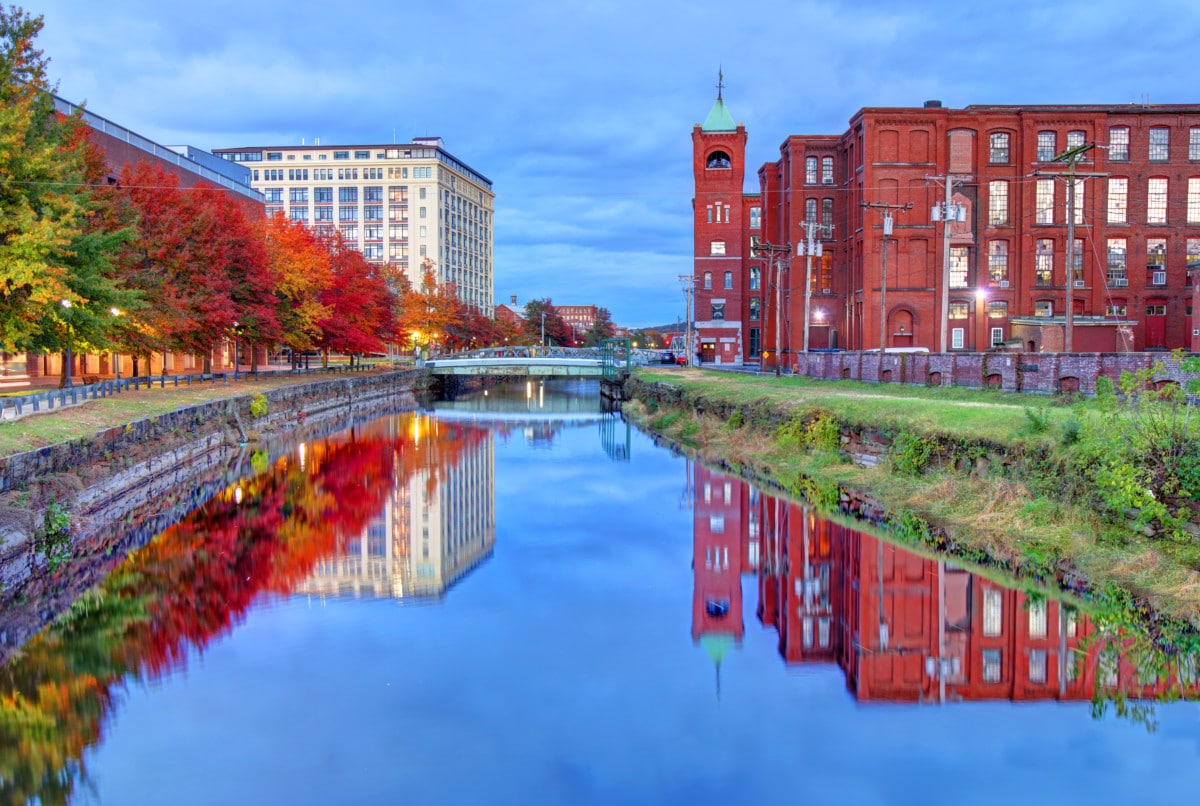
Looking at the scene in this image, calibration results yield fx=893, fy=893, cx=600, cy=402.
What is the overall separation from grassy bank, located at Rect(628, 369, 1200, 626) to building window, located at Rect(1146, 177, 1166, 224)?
106ft

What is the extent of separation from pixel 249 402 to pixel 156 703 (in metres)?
29.3

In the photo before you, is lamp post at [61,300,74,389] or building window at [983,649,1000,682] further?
lamp post at [61,300,74,389]

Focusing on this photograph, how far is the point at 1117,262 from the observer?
52781 mm

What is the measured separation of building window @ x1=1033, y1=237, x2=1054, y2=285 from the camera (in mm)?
53656

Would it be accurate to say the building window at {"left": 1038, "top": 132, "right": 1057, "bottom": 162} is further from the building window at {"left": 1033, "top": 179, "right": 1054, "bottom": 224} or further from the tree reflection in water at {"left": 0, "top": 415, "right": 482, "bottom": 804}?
the tree reflection in water at {"left": 0, "top": 415, "right": 482, "bottom": 804}

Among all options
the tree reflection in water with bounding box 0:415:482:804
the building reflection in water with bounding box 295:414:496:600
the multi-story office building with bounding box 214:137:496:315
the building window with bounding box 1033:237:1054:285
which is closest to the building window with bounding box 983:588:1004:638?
the building reflection in water with bounding box 295:414:496:600

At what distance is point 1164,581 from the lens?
12852mm

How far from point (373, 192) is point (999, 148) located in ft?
292

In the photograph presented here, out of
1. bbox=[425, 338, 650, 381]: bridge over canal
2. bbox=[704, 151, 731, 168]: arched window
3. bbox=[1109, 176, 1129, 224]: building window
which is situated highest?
bbox=[704, 151, 731, 168]: arched window

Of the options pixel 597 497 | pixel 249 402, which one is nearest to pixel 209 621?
pixel 597 497

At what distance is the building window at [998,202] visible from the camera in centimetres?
5366

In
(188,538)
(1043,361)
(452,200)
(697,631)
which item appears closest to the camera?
(697,631)

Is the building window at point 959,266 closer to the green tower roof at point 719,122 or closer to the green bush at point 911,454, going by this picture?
the green tower roof at point 719,122

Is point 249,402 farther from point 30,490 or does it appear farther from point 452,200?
point 452,200
